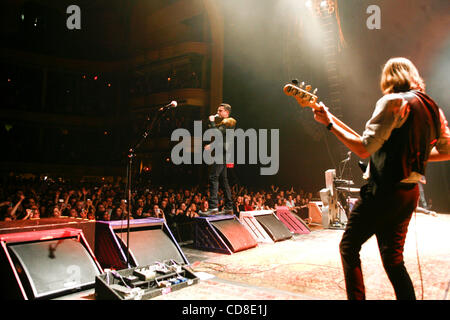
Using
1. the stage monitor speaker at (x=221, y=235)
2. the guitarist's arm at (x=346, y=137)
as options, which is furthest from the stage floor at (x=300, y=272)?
the guitarist's arm at (x=346, y=137)

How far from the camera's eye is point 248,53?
48.0 ft

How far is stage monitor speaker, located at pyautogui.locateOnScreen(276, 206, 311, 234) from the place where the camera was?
21.8 feet

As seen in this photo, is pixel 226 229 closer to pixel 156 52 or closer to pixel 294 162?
pixel 294 162

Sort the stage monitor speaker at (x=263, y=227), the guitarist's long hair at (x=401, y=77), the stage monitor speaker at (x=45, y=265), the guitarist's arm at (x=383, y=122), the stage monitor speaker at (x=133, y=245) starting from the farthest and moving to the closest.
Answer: the stage monitor speaker at (x=263, y=227)
the stage monitor speaker at (x=133, y=245)
the stage monitor speaker at (x=45, y=265)
the guitarist's long hair at (x=401, y=77)
the guitarist's arm at (x=383, y=122)

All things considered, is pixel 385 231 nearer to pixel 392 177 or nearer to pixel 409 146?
pixel 392 177

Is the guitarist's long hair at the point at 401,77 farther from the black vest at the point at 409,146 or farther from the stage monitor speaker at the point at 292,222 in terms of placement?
the stage monitor speaker at the point at 292,222

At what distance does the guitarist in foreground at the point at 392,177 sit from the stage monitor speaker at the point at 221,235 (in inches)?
110

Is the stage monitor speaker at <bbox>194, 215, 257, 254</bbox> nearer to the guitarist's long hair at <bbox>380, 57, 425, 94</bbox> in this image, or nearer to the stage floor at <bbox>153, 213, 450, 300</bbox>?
the stage floor at <bbox>153, 213, 450, 300</bbox>

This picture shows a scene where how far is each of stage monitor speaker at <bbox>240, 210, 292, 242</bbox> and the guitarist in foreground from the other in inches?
143

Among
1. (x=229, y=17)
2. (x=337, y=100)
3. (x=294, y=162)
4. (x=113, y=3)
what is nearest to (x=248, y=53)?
(x=229, y=17)

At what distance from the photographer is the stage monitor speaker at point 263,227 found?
218 inches

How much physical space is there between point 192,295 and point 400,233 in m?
1.81

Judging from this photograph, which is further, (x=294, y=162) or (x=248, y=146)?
(x=248, y=146)

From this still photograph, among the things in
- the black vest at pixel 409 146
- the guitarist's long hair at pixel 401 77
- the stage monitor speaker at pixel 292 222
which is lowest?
the stage monitor speaker at pixel 292 222
